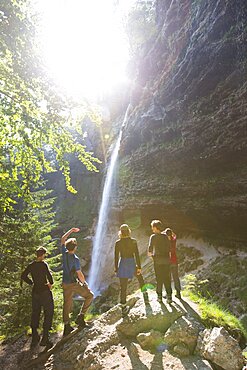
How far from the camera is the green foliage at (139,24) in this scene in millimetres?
32438

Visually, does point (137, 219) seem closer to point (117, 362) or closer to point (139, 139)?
point (139, 139)

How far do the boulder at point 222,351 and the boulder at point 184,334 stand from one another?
26 cm

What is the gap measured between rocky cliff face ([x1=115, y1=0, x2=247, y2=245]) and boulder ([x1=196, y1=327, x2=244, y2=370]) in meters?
12.5

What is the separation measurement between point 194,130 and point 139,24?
22.7m

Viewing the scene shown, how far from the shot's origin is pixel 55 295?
9766 mm

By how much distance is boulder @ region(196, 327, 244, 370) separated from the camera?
378 cm

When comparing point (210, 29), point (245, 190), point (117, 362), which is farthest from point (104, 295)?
point (210, 29)

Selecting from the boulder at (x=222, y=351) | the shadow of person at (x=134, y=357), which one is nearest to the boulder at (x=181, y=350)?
Answer: the boulder at (x=222, y=351)

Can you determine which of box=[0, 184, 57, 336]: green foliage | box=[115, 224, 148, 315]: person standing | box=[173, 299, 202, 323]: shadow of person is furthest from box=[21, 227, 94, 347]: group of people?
box=[0, 184, 57, 336]: green foliage

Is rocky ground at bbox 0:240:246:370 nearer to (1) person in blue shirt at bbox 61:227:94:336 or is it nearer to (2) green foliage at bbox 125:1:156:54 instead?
(1) person in blue shirt at bbox 61:227:94:336

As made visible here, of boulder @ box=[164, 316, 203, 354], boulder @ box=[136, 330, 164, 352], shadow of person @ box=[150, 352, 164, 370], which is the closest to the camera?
shadow of person @ box=[150, 352, 164, 370]

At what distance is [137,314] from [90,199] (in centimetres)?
2749

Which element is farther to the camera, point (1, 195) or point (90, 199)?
point (90, 199)

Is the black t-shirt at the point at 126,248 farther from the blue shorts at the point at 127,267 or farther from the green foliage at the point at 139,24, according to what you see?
the green foliage at the point at 139,24
